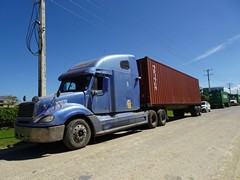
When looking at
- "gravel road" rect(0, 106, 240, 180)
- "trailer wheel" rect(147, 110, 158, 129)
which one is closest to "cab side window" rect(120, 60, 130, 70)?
"trailer wheel" rect(147, 110, 158, 129)

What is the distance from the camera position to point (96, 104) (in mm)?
7961

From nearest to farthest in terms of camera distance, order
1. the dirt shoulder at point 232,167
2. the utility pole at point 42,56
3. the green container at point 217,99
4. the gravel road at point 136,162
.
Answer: the dirt shoulder at point 232,167, the gravel road at point 136,162, the utility pole at point 42,56, the green container at point 217,99

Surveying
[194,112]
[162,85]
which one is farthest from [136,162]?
[194,112]

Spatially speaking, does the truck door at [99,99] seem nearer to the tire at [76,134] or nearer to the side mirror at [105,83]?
the side mirror at [105,83]

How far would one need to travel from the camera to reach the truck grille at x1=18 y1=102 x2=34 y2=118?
22.0 ft

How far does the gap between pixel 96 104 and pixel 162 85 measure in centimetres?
624

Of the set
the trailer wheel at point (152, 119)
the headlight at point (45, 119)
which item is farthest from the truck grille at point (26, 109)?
the trailer wheel at point (152, 119)

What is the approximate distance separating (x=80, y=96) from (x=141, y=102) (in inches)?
182

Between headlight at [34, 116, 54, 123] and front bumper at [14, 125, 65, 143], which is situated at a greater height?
headlight at [34, 116, 54, 123]

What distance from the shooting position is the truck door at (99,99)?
309 inches

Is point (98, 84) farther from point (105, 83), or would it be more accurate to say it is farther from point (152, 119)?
point (152, 119)

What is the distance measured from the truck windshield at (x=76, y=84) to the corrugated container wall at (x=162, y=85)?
4217 mm

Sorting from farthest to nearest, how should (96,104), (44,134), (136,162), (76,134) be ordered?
(96,104), (76,134), (44,134), (136,162)

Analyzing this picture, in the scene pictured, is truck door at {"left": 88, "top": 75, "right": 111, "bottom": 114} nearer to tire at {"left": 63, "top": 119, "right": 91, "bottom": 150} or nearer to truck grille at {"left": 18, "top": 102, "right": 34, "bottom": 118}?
tire at {"left": 63, "top": 119, "right": 91, "bottom": 150}
